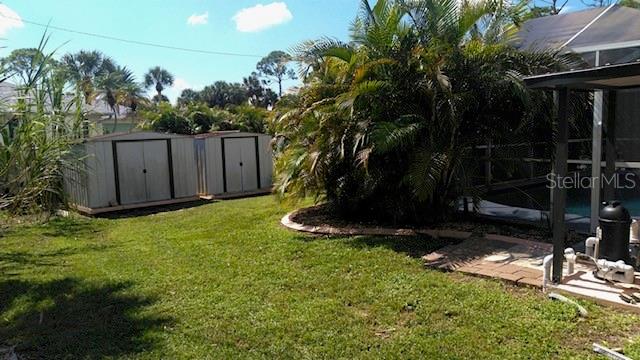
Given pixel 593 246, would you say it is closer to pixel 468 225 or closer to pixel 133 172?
pixel 468 225

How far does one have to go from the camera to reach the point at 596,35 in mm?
8438

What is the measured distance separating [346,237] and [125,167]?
768 cm

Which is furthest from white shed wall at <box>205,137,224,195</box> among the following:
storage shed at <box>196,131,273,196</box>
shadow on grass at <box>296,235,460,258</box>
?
shadow on grass at <box>296,235,460,258</box>

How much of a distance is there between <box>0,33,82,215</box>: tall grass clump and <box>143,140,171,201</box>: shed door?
181 inches

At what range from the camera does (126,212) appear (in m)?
12.5

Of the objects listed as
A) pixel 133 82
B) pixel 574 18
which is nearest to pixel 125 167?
pixel 574 18

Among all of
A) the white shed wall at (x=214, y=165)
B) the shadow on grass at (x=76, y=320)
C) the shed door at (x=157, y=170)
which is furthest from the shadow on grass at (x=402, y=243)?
the white shed wall at (x=214, y=165)

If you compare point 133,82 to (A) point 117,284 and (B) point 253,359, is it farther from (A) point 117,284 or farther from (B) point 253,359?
(B) point 253,359

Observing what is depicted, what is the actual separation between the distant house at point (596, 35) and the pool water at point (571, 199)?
2135mm

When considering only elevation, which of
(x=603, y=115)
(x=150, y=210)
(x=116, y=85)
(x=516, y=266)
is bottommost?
(x=150, y=210)

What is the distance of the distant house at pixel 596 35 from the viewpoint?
776cm

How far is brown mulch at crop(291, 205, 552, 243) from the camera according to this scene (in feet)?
24.0

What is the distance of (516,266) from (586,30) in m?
5.20

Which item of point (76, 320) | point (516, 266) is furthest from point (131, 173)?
point (516, 266)
